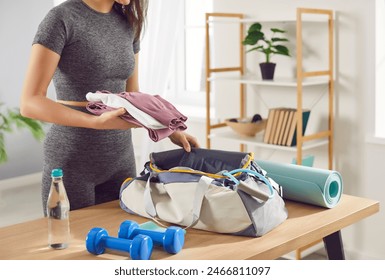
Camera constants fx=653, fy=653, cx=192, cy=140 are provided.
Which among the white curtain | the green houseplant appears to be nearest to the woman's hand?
the white curtain

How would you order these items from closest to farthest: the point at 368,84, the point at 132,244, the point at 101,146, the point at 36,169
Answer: the point at 132,244, the point at 101,146, the point at 368,84, the point at 36,169

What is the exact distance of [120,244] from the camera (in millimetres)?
1575

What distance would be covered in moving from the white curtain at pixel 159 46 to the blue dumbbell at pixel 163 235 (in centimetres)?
234

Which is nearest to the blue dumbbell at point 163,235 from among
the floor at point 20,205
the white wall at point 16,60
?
the floor at point 20,205

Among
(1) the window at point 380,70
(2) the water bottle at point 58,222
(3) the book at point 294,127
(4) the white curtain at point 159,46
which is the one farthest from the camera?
(4) the white curtain at point 159,46

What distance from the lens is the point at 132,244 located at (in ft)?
5.04

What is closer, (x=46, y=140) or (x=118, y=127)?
(x=118, y=127)

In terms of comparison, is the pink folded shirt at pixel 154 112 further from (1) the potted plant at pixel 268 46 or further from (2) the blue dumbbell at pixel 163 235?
(1) the potted plant at pixel 268 46

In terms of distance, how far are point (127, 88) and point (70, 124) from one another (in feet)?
1.39

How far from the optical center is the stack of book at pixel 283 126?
3.41m

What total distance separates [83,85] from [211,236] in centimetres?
70

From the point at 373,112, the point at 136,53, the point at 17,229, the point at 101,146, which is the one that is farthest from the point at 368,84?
the point at 17,229

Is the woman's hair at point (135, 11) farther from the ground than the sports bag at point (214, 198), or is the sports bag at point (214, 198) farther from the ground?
the woman's hair at point (135, 11)
